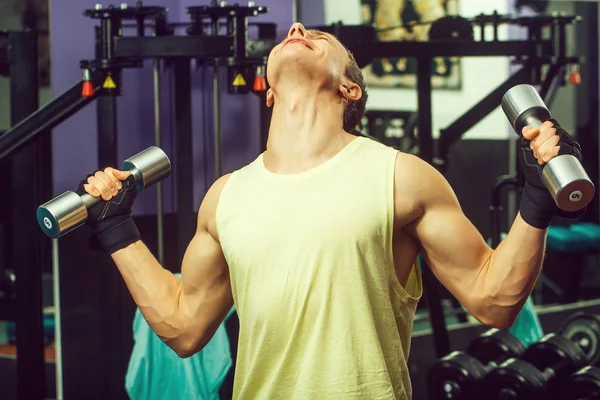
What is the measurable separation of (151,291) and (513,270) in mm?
695

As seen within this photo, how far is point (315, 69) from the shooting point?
165 cm

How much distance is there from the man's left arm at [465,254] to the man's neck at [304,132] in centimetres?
14

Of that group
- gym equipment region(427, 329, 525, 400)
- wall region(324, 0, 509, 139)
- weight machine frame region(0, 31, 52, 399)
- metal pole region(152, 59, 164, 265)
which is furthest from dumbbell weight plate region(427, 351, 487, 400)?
wall region(324, 0, 509, 139)

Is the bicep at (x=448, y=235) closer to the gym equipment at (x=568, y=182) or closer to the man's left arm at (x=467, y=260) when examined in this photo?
the man's left arm at (x=467, y=260)

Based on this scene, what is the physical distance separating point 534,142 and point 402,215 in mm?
256

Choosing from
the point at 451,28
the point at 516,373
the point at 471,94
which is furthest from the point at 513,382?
the point at 471,94

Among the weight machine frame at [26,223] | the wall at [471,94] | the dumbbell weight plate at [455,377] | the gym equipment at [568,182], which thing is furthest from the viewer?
the wall at [471,94]

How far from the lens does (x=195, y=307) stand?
176 centimetres

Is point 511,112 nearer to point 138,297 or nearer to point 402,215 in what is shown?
point 402,215

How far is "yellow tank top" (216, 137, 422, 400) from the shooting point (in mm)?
1526

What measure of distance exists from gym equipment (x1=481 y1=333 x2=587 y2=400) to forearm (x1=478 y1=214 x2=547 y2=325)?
214 cm

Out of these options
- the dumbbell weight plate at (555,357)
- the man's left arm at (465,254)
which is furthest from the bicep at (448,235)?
the dumbbell weight plate at (555,357)

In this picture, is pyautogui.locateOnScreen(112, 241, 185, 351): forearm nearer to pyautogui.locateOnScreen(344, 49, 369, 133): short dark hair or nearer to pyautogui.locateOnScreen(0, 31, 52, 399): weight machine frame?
pyautogui.locateOnScreen(344, 49, 369, 133): short dark hair

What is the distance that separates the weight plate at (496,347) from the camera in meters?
3.84
